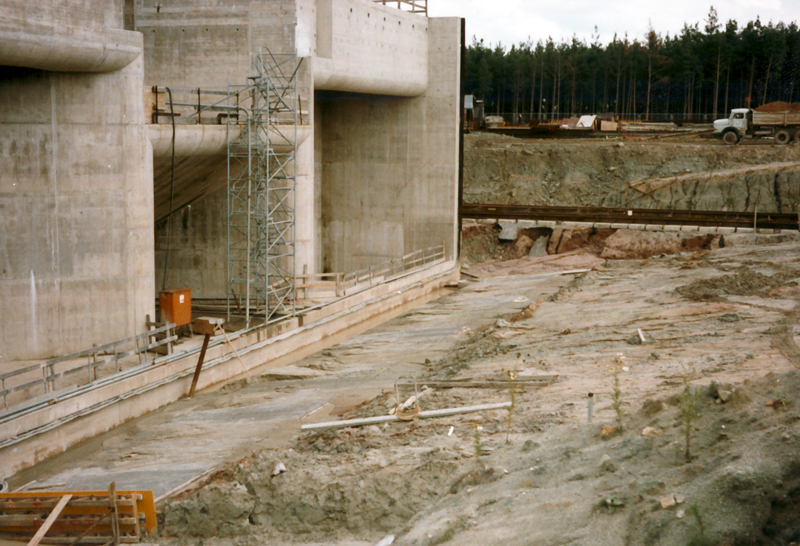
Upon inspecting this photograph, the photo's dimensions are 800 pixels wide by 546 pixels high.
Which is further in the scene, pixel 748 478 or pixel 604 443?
→ pixel 604 443

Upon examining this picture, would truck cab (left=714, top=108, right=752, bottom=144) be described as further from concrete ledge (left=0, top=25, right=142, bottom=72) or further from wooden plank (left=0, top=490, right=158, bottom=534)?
wooden plank (left=0, top=490, right=158, bottom=534)

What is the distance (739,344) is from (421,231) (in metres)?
20.2

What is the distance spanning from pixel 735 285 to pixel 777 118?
31.7m

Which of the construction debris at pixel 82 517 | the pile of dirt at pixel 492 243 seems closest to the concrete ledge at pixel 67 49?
the construction debris at pixel 82 517

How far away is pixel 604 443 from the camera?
1135 centimetres

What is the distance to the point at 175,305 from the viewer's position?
20.6 m

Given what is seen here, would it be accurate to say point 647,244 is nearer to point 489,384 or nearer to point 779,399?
point 489,384

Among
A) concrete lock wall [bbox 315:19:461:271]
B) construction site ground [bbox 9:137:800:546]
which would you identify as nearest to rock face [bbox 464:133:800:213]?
concrete lock wall [bbox 315:19:461:271]

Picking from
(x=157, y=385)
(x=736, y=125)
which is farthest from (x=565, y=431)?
(x=736, y=125)

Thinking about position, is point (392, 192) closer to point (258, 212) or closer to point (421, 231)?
point (421, 231)

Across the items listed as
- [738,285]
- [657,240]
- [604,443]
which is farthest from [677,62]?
[604,443]

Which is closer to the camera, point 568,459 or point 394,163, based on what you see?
point 568,459

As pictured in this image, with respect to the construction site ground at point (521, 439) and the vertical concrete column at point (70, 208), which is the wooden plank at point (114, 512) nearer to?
the construction site ground at point (521, 439)

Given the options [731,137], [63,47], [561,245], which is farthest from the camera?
[731,137]
